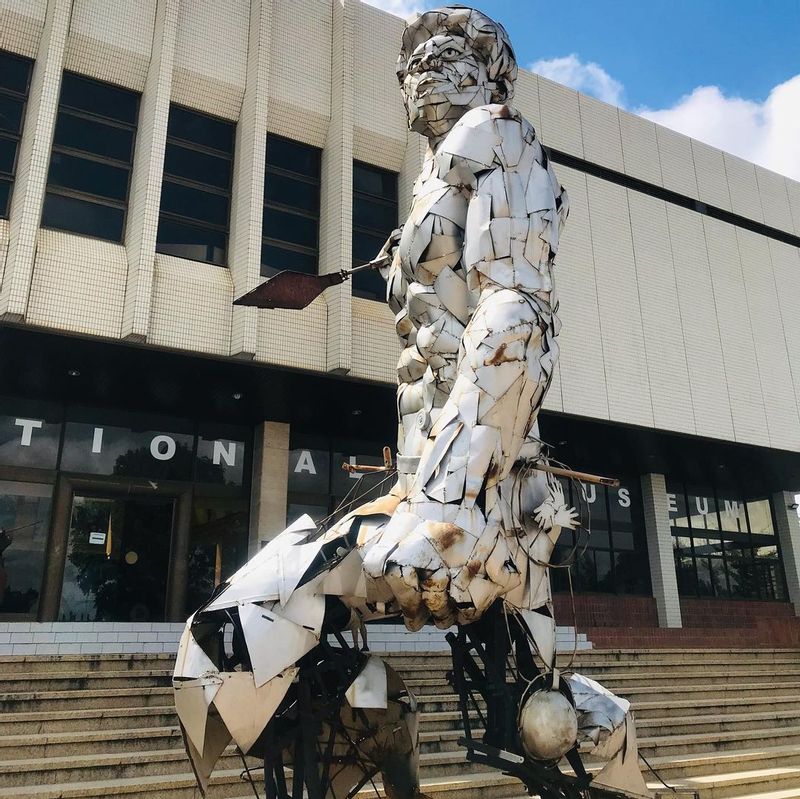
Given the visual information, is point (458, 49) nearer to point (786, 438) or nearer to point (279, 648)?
point (279, 648)

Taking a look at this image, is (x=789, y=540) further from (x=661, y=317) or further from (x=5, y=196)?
(x=5, y=196)

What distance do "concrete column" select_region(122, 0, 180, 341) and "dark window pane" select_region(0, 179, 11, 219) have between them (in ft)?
4.99

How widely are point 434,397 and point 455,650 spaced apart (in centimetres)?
84

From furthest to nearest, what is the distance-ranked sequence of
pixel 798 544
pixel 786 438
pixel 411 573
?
pixel 798 544
pixel 786 438
pixel 411 573

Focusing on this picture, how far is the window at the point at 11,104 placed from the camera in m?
10.4

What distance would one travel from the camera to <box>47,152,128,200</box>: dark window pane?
10.7 meters

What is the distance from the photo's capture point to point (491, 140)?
2.45 m

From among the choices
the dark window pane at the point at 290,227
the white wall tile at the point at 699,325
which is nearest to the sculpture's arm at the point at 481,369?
the dark window pane at the point at 290,227

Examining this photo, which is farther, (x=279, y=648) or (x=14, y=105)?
(x=14, y=105)

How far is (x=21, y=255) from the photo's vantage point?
9.18 m

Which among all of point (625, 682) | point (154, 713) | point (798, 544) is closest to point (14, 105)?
point (154, 713)

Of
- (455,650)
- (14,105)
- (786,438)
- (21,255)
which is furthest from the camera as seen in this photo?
(786,438)

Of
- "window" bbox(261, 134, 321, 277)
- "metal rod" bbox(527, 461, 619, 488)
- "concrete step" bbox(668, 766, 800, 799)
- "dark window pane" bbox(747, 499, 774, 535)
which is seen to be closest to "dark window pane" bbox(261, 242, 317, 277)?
"window" bbox(261, 134, 321, 277)

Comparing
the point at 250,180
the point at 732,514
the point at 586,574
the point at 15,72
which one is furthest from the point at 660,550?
the point at 15,72
